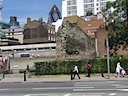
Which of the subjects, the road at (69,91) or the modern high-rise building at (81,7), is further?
the modern high-rise building at (81,7)

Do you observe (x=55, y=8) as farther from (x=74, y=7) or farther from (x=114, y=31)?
(x=114, y=31)

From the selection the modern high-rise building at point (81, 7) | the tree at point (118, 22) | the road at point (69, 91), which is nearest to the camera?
the road at point (69, 91)

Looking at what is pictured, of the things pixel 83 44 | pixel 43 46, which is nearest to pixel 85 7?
pixel 43 46

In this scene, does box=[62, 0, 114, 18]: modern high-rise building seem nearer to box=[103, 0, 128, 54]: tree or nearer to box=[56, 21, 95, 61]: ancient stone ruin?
box=[56, 21, 95, 61]: ancient stone ruin

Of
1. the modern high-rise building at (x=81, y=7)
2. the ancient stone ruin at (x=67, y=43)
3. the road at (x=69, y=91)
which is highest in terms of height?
the modern high-rise building at (x=81, y=7)

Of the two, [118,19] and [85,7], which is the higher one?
[85,7]

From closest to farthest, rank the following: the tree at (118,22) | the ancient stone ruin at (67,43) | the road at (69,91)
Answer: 1. the road at (69,91)
2. the tree at (118,22)
3. the ancient stone ruin at (67,43)

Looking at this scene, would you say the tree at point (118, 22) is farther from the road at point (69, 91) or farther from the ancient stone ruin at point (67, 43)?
the road at point (69, 91)

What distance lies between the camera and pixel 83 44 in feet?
144

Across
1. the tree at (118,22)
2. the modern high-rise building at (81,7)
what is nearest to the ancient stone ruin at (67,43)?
the tree at (118,22)

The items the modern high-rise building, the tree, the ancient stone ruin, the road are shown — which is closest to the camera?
the road

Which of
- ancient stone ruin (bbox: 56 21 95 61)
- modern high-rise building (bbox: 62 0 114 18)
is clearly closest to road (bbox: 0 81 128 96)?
ancient stone ruin (bbox: 56 21 95 61)

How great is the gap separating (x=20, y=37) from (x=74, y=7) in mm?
42634

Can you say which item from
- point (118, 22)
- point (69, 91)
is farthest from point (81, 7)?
point (69, 91)
